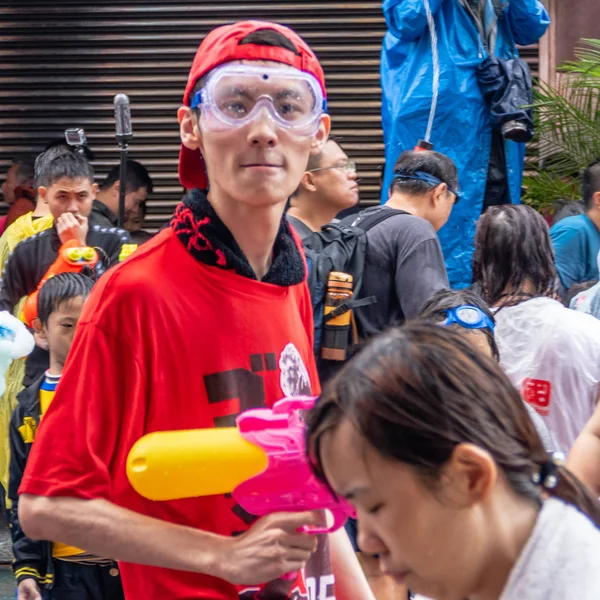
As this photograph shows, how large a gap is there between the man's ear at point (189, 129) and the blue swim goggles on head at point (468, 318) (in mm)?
1686

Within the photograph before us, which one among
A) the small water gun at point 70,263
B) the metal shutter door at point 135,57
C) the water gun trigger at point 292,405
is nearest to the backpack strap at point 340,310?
the small water gun at point 70,263

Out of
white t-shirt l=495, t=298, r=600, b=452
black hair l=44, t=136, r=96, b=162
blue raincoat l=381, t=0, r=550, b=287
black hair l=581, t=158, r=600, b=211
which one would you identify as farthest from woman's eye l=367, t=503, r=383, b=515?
black hair l=44, t=136, r=96, b=162

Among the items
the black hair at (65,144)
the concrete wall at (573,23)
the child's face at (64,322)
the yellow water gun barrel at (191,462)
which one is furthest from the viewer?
the concrete wall at (573,23)

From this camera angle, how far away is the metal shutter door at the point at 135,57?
8344mm

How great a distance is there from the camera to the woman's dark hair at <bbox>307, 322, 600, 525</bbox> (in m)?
1.60

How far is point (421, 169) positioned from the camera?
17.8ft

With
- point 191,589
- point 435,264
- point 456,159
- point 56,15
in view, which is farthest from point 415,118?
point 191,589

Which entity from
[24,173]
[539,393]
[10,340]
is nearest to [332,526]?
[539,393]

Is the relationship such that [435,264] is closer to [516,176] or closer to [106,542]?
[516,176]

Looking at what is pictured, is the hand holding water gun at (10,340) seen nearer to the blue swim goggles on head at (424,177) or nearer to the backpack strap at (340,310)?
the backpack strap at (340,310)

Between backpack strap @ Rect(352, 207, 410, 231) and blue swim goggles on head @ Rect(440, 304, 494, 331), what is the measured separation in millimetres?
1195

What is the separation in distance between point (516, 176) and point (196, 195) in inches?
170

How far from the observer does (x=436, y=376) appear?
1.63m

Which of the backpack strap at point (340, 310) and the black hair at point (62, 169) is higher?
the black hair at point (62, 169)
